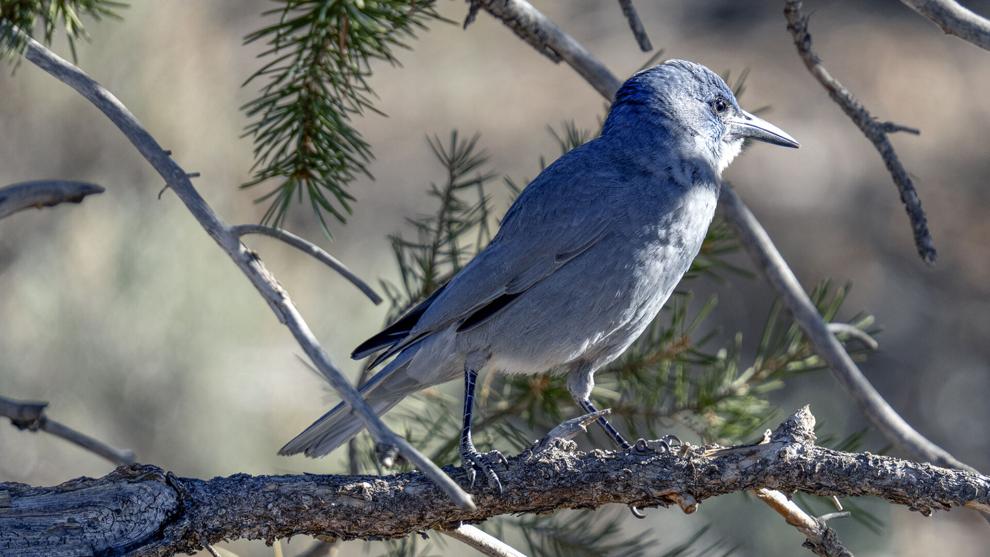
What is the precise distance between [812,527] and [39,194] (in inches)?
73.6

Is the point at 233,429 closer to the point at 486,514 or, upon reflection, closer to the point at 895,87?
the point at 486,514

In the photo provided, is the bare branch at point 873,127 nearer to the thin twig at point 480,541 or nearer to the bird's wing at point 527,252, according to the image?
the bird's wing at point 527,252

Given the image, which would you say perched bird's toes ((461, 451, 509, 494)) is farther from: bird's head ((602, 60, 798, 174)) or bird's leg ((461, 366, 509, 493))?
bird's head ((602, 60, 798, 174))

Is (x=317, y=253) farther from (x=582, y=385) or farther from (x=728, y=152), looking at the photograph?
(x=728, y=152)

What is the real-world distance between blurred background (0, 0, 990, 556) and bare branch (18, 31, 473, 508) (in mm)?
3011

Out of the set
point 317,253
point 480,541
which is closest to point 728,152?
point 480,541

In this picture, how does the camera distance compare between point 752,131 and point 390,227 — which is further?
point 390,227

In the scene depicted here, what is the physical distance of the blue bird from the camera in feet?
9.70

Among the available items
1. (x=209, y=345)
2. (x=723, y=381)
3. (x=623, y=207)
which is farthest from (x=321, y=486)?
(x=209, y=345)

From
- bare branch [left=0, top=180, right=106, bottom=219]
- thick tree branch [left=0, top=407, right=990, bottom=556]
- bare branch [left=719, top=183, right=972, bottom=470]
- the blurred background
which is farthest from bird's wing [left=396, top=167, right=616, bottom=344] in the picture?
the blurred background

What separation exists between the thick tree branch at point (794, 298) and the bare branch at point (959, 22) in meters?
0.82

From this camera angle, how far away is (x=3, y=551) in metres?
2.00

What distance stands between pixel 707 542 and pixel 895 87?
5823 millimetres

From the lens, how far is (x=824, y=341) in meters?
2.98
